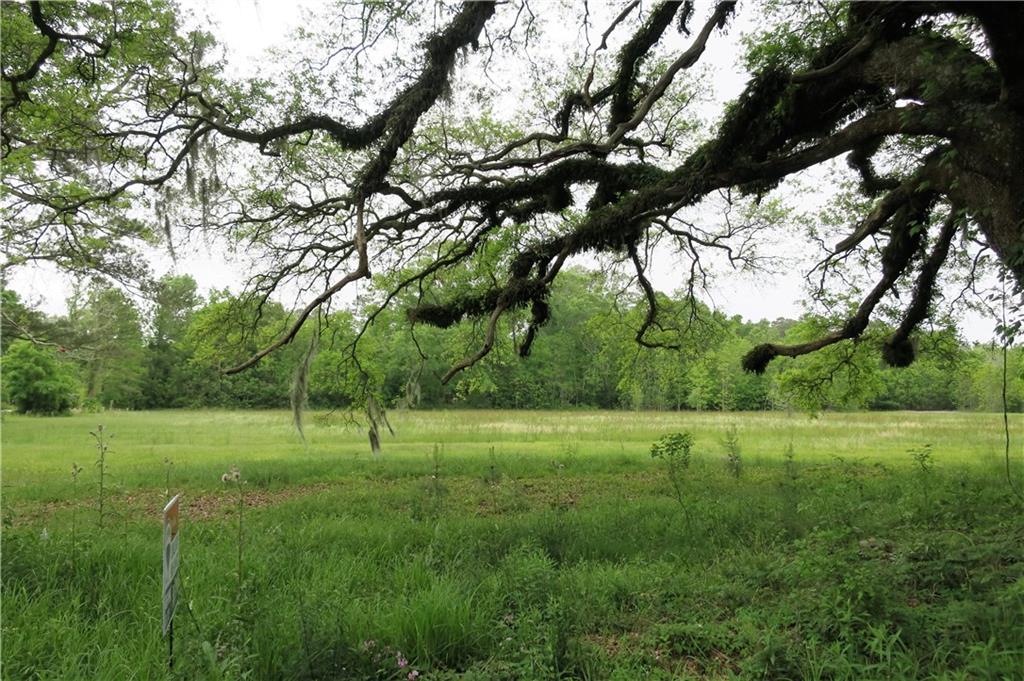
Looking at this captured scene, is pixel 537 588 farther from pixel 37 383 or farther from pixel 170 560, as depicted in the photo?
pixel 37 383

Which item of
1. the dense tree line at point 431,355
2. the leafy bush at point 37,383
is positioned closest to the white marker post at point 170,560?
the dense tree line at point 431,355

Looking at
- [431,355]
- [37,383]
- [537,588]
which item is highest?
[431,355]

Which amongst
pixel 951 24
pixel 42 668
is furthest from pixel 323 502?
pixel 951 24

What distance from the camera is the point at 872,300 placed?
320 inches

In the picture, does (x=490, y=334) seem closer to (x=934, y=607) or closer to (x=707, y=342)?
(x=934, y=607)

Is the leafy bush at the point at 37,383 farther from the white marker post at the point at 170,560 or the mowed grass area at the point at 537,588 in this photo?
the white marker post at the point at 170,560

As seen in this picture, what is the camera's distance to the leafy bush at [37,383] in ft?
143

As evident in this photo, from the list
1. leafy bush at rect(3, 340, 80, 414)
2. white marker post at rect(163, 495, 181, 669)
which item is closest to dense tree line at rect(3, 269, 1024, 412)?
leafy bush at rect(3, 340, 80, 414)

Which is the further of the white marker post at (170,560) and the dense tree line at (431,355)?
the dense tree line at (431,355)

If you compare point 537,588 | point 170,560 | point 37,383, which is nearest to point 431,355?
point 537,588

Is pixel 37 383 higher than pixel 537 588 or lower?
higher

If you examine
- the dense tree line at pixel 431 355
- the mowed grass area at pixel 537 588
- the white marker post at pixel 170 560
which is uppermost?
the dense tree line at pixel 431 355

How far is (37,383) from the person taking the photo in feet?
147

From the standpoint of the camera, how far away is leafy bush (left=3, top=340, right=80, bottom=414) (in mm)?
43625
